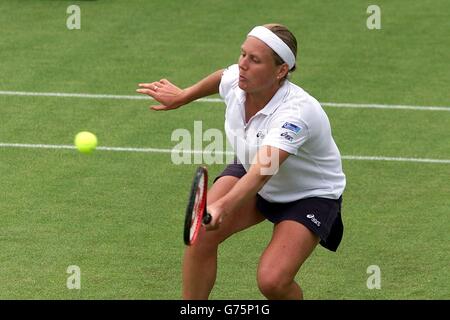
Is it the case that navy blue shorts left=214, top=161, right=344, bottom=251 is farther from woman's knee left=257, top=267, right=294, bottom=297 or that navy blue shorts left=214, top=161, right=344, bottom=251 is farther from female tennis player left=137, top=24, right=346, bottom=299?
woman's knee left=257, top=267, right=294, bottom=297

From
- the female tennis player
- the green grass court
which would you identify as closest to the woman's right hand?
the female tennis player

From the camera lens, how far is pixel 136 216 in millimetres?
11148

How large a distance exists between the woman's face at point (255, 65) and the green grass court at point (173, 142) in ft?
6.51

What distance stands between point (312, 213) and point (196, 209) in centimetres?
102

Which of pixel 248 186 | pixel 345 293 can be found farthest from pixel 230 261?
pixel 248 186

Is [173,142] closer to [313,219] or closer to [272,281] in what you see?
[313,219]

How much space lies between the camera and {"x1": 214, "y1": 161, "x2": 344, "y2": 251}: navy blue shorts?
844 cm

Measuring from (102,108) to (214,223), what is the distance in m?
6.68

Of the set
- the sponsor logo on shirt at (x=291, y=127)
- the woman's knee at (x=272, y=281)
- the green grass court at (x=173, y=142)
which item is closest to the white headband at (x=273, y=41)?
the sponsor logo on shirt at (x=291, y=127)

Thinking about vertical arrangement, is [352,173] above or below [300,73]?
below

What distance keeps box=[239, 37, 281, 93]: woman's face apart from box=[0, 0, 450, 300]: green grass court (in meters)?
1.98

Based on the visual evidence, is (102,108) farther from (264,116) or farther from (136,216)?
(264,116)

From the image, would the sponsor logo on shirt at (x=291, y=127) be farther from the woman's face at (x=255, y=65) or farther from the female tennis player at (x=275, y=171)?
the woman's face at (x=255, y=65)

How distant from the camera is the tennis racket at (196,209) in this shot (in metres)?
7.51
